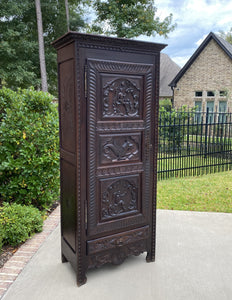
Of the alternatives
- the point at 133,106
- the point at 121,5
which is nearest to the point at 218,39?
the point at 121,5

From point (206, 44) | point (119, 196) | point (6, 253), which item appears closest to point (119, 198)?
point (119, 196)

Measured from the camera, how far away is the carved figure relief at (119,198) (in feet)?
8.27

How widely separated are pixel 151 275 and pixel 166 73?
1018 inches

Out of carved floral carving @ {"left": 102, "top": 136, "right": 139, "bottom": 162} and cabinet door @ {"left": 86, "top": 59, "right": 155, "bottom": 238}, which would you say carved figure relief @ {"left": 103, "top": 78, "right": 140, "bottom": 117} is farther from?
carved floral carving @ {"left": 102, "top": 136, "right": 139, "bottom": 162}

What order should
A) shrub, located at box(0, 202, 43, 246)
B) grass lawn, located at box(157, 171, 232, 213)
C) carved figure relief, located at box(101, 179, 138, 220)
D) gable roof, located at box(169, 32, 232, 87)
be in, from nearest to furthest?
carved figure relief, located at box(101, 179, 138, 220), shrub, located at box(0, 202, 43, 246), grass lawn, located at box(157, 171, 232, 213), gable roof, located at box(169, 32, 232, 87)

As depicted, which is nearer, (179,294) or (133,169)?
(179,294)

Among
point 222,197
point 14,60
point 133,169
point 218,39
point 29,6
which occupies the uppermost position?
point 29,6

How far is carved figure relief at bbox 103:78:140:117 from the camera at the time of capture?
7.68ft

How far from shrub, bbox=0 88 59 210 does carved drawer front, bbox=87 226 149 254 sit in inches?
75.1

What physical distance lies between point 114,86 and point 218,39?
52.8 feet

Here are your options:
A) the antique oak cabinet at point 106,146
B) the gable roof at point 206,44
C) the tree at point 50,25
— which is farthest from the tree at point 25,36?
the antique oak cabinet at point 106,146

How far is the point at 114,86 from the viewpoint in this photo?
7.75 ft

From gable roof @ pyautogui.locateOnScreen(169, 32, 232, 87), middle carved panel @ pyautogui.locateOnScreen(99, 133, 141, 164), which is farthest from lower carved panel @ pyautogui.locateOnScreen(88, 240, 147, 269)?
gable roof @ pyautogui.locateOnScreen(169, 32, 232, 87)

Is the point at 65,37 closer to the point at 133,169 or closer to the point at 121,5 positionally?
the point at 133,169
